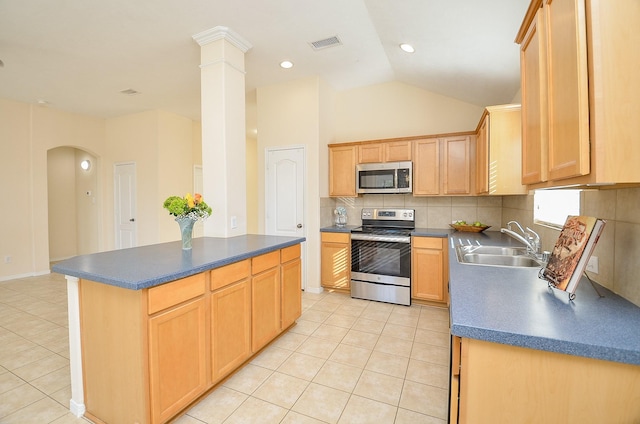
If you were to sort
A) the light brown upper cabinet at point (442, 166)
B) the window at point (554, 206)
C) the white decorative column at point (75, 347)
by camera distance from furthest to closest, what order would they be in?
the light brown upper cabinet at point (442, 166)
the window at point (554, 206)
the white decorative column at point (75, 347)

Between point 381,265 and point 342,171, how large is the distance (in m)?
1.46

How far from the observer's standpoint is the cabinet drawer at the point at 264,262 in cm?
230

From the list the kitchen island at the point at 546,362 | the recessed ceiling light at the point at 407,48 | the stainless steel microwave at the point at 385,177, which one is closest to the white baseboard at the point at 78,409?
the kitchen island at the point at 546,362

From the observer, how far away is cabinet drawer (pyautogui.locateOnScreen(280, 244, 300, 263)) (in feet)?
8.85

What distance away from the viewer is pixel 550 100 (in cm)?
116

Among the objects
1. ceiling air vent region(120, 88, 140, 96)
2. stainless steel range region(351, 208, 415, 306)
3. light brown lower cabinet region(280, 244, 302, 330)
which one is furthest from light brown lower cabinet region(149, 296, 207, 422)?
ceiling air vent region(120, 88, 140, 96)

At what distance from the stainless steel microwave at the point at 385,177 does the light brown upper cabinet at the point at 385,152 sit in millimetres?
76

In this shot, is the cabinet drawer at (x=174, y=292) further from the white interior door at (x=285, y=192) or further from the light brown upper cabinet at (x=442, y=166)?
the light brown upper cabinet at (x=442, y=166)

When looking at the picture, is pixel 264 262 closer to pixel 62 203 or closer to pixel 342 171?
pixel 342 171

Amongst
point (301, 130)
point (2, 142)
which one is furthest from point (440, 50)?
point (2, 142)

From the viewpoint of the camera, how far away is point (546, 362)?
93 cm

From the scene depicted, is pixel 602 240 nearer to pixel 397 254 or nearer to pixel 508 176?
pixel 508 176

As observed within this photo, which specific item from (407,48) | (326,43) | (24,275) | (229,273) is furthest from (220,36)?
(24,275)

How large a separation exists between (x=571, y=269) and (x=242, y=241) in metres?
2.31
